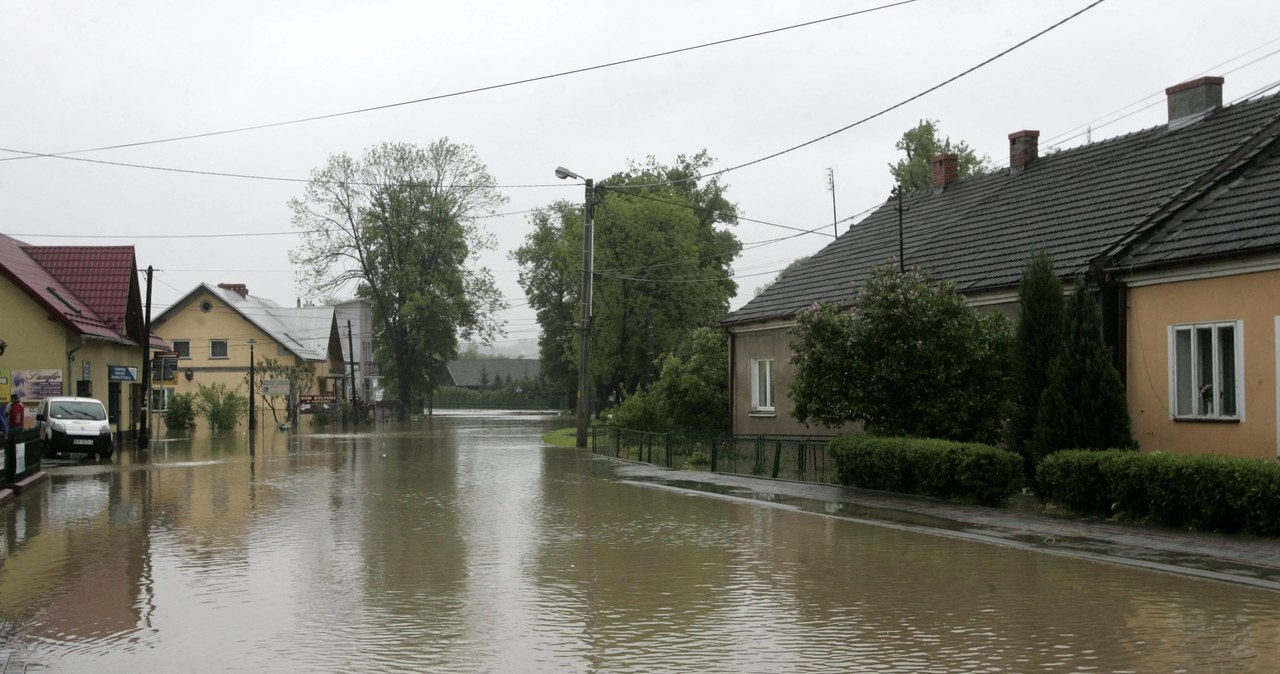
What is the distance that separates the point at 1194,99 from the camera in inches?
942

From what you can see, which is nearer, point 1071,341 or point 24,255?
point 1071,341

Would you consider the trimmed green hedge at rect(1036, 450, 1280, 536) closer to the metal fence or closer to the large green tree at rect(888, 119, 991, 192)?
the metal fence

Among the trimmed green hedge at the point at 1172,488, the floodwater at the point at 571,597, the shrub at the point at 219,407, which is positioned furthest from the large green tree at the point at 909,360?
the shrub at the point at 219,407

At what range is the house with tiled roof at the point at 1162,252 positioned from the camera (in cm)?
1680

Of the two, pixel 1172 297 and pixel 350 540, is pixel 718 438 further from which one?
pixel 350 540

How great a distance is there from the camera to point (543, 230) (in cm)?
8869

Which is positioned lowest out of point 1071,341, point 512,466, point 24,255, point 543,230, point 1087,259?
point 512,466

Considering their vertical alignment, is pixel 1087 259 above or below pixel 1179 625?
above

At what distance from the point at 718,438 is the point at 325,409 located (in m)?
45.4

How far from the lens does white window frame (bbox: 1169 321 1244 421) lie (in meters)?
16.9

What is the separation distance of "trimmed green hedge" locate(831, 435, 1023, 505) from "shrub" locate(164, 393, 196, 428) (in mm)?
46330

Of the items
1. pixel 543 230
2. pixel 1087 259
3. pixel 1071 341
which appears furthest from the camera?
pixel 543 230

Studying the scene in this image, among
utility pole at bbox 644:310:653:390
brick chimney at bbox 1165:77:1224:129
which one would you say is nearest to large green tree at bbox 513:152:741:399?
utility pole at bbox 644:310:653:390

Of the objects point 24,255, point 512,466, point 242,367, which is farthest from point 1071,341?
point 242,367
